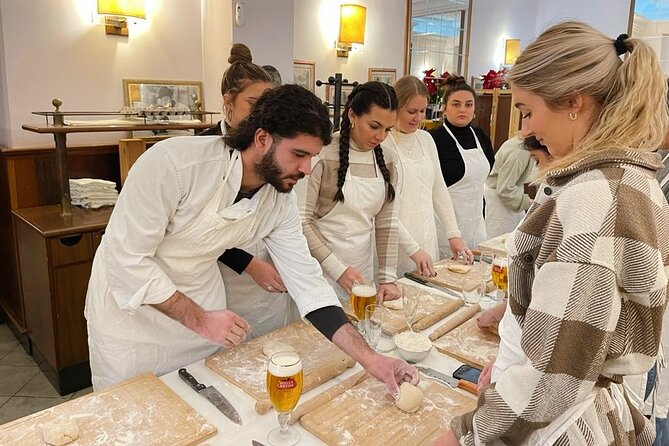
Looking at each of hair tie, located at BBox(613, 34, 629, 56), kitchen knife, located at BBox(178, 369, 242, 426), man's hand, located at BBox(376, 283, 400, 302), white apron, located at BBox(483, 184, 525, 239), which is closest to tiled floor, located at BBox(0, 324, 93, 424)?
kitchen knife, located at BBox(178, 369, 242, 426)

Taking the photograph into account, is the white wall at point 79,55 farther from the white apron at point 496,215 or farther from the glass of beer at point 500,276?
the glass of beer at point 500,276

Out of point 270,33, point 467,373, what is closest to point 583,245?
point 467,373

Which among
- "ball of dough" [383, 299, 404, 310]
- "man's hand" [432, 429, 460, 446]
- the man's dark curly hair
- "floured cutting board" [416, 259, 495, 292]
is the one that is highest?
the man's dark curly hair

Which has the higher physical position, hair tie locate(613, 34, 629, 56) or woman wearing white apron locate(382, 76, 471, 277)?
hair tie locate(613, 34, 629, 56)

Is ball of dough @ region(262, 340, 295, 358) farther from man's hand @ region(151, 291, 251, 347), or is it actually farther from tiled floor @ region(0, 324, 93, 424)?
tiled floor @ region(0, 324, 93, 424)

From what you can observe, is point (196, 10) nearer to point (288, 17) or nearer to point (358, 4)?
point (288, 17)

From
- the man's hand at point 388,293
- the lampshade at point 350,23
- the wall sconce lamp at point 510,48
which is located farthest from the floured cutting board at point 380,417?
the wall sconce lamp at point 510,48

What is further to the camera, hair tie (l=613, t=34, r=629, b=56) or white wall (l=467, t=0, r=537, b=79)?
white wall (l=467, t=0, r=537, b=79)

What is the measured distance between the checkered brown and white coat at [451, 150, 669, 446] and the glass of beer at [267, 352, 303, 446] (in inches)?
14.3

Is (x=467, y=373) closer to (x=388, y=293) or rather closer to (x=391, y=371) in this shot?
(x=391, y=371)

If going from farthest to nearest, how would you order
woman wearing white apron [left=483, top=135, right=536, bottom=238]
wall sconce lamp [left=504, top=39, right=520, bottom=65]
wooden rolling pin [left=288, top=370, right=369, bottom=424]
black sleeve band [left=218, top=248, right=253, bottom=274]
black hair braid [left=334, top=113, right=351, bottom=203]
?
wall sconce lamp [left=504, top=39, right=520, bottom=65], woman wearing white apron [left=483, top=135, right=536, bottom=238], black hair braid [left=334, top=113, right=351, bottom=203], black sleeve band [left=218, top=248, right=253, bottom=274], wooden rolling pin [left=288, top=370, right=369, bottom=424]

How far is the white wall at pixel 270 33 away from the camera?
3660 millimetres

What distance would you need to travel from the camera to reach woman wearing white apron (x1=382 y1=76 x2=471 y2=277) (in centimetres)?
264

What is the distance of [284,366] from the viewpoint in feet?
3.63
